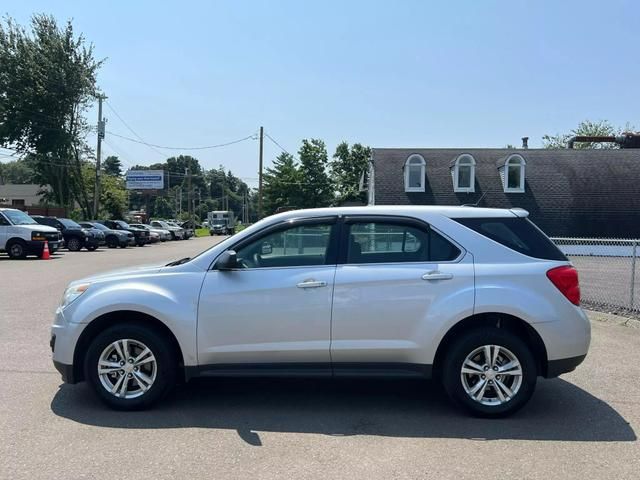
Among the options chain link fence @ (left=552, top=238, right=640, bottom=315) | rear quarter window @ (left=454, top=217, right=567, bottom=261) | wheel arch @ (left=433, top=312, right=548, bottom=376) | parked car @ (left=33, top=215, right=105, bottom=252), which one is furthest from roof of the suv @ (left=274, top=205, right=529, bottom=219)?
parked car @ (left=33, top=215, right=105, bottom=252)

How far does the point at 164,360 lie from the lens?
4812 mm

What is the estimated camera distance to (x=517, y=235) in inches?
197

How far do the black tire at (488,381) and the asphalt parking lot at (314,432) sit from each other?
0.38ft

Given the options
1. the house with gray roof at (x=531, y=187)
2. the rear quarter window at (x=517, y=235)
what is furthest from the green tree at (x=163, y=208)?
the rear quarter window at (x=517, y=235)

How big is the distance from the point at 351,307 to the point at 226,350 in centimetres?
112

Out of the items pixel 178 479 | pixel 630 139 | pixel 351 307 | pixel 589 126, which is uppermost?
pixel 589 126

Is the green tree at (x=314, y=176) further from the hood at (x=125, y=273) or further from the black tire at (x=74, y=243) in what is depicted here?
the hood at (x=125, y=273)

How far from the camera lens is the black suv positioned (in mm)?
35938

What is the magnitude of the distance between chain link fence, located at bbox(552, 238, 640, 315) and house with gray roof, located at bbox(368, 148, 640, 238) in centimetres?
905

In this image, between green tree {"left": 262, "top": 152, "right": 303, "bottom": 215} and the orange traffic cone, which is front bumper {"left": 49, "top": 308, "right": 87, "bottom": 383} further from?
green tree {"left": 262, "top": 152, "right": 303, "bottom": 215}

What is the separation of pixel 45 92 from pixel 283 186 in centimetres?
2151

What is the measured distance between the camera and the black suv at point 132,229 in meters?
35.9

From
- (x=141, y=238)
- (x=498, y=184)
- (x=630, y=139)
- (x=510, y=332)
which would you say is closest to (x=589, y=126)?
(x=630, y=139)

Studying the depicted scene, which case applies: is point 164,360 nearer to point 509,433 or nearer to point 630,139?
point 509,433
